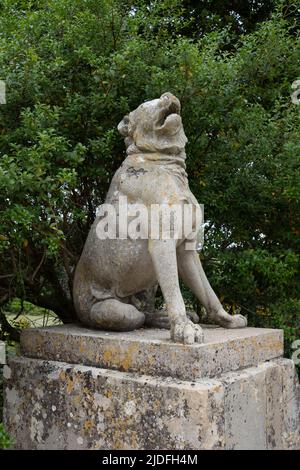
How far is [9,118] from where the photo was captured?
3588 mm

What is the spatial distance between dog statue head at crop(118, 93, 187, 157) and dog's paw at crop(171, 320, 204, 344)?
985 mm

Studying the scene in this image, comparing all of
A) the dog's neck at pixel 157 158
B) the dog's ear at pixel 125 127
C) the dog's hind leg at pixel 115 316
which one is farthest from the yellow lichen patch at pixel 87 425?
the dog's ear at pixel 125 127

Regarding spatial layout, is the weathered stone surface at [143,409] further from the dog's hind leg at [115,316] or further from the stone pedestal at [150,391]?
the dog's hind leg at [115,316]

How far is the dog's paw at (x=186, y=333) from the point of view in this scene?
9.25ft

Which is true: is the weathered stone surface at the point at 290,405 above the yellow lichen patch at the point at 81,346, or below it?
below

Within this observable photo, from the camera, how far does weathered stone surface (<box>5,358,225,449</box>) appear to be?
8.82 feet

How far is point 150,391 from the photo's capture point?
281 centimetres

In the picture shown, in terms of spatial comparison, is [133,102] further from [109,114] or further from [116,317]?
[116,317]

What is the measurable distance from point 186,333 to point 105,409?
1.92 ft

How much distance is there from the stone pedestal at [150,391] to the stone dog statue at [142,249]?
145 millimetres

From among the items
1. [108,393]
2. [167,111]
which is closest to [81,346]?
[108,393]

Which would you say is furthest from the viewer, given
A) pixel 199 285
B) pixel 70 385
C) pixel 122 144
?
pixel 122 144

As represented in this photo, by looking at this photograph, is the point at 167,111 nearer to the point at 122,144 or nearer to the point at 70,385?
the point at 122,144
